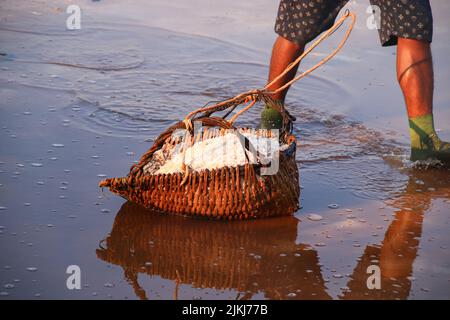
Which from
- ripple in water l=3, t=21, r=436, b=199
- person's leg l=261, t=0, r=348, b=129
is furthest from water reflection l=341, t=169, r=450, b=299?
person's leg l=261, t=0, r=348, b=129

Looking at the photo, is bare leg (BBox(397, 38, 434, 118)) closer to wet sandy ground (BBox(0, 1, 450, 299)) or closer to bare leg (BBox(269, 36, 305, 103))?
wet sandy ground (BBox(0, 1, 450, 299))

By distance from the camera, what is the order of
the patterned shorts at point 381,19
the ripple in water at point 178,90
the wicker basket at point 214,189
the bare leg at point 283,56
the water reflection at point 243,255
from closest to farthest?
1. the water reflection at point 243,255
2. the wicker basket at point 214,189
3. the patterned shorts at point 381,19
4. the ripple in water at point 178,90
5. the bare leg at point 283,56

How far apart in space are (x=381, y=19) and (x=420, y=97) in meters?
0.48

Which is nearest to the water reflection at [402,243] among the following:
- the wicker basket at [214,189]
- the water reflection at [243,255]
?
the water reflection at [243,255]

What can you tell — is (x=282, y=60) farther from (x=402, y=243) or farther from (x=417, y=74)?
(x=402, y=243)

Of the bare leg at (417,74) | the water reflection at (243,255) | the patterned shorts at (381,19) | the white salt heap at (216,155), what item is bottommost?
the water reflection at (243,255)

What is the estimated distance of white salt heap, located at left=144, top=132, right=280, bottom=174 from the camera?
3447mm

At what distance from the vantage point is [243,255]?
3.20 m

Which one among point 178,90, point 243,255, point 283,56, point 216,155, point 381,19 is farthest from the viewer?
point 178,90

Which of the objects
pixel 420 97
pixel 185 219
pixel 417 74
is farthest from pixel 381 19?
pixel 185 219

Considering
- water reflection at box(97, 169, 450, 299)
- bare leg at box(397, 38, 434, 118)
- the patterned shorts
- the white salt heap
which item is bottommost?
water reflection at box(97, 169, 450, 299)

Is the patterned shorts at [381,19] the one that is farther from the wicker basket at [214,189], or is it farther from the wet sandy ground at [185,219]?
the wicker basket at [214,189]

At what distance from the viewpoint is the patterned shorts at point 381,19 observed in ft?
13.7

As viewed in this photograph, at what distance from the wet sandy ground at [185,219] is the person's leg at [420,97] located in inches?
5.9
